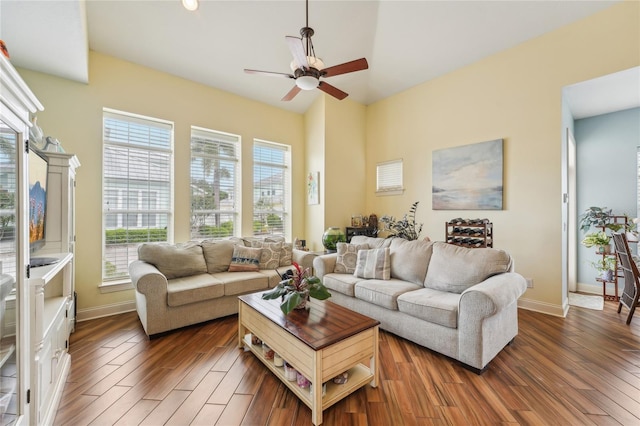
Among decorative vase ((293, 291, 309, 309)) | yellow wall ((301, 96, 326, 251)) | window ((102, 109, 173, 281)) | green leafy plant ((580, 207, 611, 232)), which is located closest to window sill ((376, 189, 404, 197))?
yellow wall ((301, 96, 326, 251))

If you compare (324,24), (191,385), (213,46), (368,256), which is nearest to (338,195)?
(368,256)

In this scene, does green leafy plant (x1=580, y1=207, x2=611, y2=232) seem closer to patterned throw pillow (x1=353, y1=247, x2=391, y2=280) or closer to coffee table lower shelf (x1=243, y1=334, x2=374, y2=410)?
patterned throw pillow (x1=353, y1=247, x2=391, y2=280)

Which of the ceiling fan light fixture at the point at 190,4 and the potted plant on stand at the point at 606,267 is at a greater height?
the ceiling fan light fixture at the point at 190,4

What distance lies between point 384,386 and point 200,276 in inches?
96.7

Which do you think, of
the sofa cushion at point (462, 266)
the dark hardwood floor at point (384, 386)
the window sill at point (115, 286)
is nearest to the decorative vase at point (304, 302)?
the dark hardwood floor at point (384, 386)

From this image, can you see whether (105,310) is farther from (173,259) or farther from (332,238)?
(332,238)

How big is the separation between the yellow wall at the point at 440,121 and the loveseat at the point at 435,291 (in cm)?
124

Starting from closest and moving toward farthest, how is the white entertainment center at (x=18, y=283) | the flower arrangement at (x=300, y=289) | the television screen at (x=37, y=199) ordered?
the white entertainment center at (x=18, y=283) < the television screen at (x=37, y=199) < the flower arrangement at (x=300, y=289)

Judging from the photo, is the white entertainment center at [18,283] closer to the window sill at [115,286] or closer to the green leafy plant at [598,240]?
the window sill at [115,286]

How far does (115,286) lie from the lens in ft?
11.0

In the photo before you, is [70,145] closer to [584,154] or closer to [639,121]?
[584,154]

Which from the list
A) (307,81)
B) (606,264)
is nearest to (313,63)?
(307,81)

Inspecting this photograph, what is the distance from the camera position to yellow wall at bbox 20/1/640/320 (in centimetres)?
304

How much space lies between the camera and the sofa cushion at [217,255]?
11.7 feet
